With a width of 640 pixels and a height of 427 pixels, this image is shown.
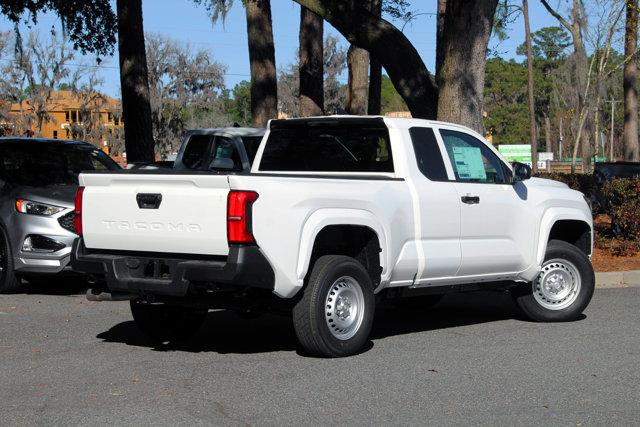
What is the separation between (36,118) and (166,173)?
7025cm

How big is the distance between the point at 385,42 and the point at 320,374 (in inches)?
351

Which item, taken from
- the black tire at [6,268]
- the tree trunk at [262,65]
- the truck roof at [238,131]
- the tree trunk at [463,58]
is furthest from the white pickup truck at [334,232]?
the tree trunk at [262,65]

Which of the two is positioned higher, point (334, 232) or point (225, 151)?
point (225, 151)

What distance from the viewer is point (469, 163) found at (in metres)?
9.68

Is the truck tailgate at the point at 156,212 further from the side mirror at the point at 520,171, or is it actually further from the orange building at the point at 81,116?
the orange building at the point at 81,116

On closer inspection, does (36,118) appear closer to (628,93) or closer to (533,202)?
(628,93)

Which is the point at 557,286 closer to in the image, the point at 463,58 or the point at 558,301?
the point at 558,301

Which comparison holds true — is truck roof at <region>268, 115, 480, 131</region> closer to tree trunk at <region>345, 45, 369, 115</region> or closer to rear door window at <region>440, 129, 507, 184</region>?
rear door window at <region>440, 129, 507, 184</region>

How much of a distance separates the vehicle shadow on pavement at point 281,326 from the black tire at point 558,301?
41 centimetres

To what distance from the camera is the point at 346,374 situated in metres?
7.57

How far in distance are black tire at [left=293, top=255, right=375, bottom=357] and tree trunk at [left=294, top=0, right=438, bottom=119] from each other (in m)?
7.75

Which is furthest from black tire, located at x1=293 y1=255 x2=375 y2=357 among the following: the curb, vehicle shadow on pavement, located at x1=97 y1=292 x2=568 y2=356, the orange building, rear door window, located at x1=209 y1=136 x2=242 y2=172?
the orange building

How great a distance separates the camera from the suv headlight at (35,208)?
12.2m

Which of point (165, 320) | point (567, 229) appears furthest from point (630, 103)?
point (165, 320)
